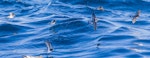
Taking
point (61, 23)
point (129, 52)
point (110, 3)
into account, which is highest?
point (110, 3)

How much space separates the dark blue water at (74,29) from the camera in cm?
694

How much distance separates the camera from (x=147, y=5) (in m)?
11.5

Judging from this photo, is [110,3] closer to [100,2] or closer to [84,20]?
[100,2]

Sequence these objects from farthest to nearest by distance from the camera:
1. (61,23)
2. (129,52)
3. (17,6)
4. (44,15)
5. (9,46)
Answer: (17,6)
(44,15)
(61,23)
(9,46)
(129,52)

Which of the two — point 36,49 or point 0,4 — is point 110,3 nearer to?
point 0,4

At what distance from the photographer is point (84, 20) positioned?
30.4ft

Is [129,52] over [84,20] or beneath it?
beneath

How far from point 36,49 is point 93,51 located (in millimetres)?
1191

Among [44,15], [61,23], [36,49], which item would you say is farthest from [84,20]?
[36,49]

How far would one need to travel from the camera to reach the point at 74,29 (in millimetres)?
8602

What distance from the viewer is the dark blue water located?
6.94m

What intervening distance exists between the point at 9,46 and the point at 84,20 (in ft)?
8.26

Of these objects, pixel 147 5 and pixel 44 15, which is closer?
pixel 44 15

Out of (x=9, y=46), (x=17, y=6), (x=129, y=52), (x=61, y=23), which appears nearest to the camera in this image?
(x=129, y=52)
